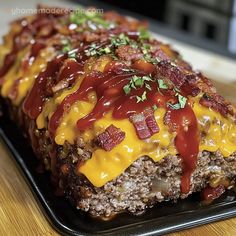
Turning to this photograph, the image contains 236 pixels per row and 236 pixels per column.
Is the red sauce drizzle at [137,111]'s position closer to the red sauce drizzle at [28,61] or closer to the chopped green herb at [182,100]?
the chopped green herb at [182,100]

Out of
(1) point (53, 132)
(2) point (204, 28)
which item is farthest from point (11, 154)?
(2) point (204, 28)

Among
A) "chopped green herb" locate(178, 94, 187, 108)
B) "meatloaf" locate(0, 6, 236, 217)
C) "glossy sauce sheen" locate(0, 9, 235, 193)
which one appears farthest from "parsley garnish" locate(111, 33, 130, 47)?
"chopped green herb" locate(178, 94, 187, 108)

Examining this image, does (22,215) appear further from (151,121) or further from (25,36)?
(25,36)

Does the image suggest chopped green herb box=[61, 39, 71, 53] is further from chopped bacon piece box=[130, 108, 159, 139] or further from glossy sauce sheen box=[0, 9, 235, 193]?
chopped bacon piece box=[130, 108, 159, 139]

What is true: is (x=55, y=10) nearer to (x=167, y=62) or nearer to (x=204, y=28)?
(x=167, y=62)

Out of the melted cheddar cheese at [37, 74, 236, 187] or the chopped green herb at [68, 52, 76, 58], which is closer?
the melted cheddar cheese at [37, 74, 236, 187]
